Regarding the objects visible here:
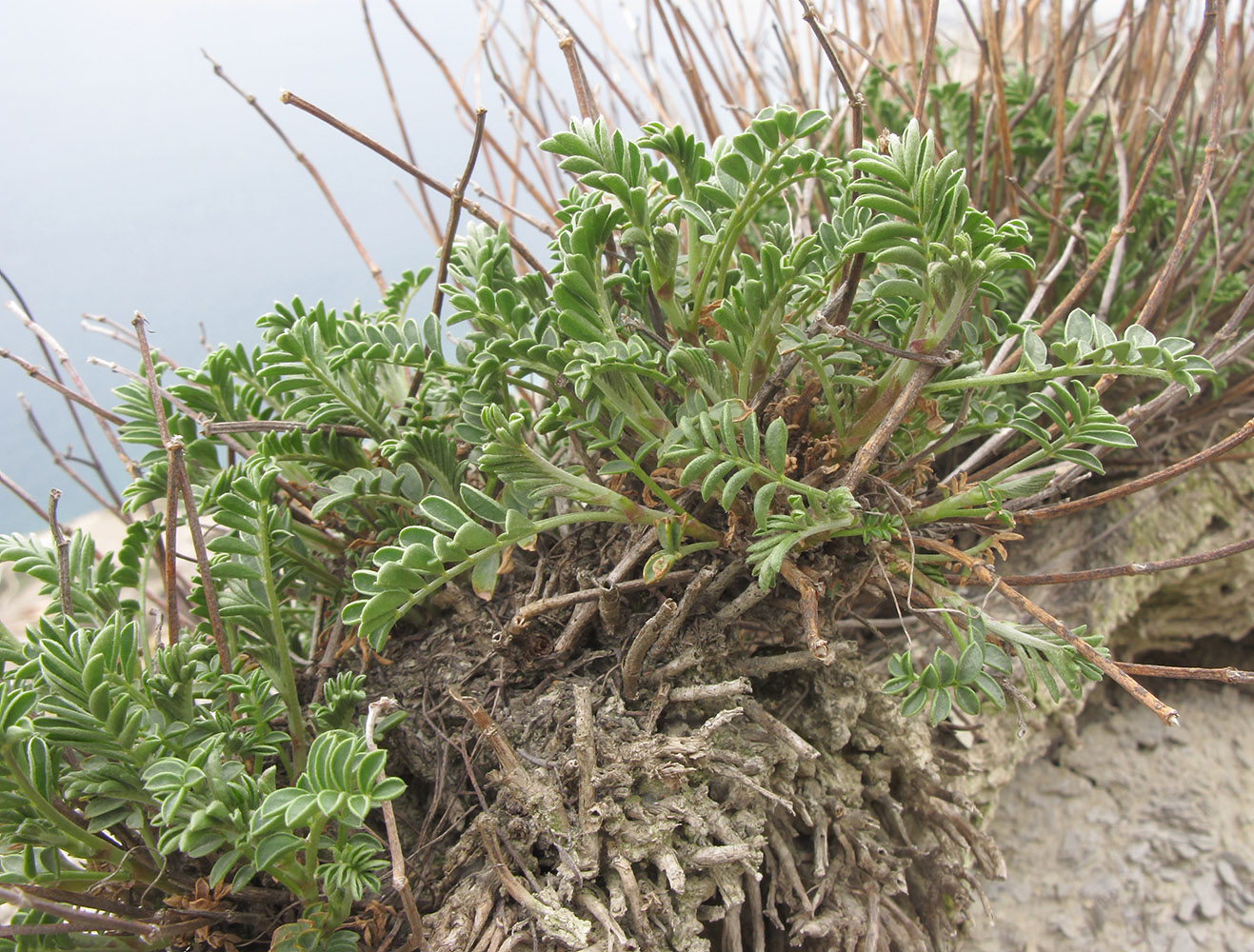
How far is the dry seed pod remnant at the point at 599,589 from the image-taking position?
0.86 m

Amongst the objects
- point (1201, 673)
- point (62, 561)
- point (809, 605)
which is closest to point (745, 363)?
point (809, 605)

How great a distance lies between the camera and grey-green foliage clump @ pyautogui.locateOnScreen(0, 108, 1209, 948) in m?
0.84

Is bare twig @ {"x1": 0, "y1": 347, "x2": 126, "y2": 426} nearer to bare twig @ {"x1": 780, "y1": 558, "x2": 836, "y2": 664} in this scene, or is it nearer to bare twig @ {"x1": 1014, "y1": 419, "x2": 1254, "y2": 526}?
bare twig @ {"x1": 780, "y1": 558, "x2": 836, "y2": 664}

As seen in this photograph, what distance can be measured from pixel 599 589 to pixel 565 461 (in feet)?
0.83

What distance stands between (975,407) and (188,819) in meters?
1.01

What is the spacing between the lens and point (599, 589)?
1.03m

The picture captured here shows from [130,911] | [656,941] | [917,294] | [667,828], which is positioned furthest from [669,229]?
[130,911]

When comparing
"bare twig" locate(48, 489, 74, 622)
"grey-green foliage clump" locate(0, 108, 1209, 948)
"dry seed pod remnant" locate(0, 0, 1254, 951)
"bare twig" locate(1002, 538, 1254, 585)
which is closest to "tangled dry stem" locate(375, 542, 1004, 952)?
"dry seed pod remnant" locate(0, 0, 1254, 951)

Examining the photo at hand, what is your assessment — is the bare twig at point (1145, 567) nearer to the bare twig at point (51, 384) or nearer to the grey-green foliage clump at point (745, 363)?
the grey-green foliage clump at point (745, 363)

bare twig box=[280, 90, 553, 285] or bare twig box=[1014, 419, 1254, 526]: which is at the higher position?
bare twig box=[280, 90, 553, 285]

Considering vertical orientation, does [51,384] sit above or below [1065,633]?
above

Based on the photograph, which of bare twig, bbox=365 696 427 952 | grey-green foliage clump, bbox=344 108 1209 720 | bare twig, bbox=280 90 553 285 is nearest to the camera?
bare twig, bbox=365 696 427 952

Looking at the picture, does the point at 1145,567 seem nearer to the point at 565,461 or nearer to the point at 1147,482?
the point at 1147,482

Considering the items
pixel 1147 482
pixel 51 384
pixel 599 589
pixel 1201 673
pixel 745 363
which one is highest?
pixel 51 384
